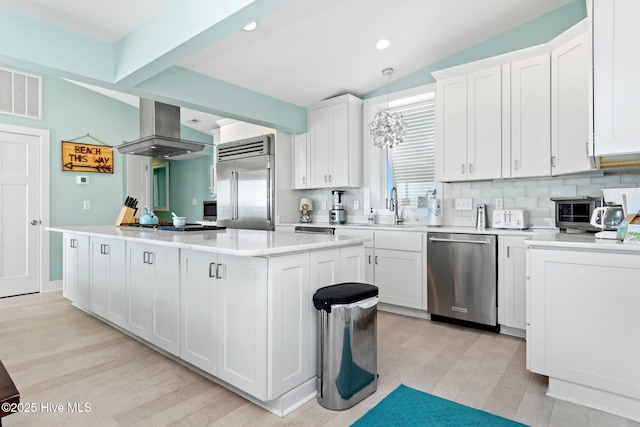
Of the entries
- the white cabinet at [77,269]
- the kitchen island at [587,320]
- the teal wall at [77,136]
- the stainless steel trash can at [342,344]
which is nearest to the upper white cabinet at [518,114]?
the kitchen island at [587,320]

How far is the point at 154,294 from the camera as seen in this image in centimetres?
249

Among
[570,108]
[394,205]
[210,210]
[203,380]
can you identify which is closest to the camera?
[203,380]

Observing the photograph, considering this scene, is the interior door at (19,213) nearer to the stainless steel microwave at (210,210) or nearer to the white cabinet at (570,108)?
the stainless steel microwave at (210,210)

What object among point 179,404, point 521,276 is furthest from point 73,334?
point 521,276

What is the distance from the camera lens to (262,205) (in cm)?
483

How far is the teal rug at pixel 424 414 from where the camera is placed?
5.80ft

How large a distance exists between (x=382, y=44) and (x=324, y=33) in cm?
65

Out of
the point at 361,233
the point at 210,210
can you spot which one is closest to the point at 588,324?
the point at 361,233

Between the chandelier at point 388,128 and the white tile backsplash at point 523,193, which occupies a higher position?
the chandelier at point 388,128

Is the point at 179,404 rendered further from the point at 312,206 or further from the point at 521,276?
the point at 312,206

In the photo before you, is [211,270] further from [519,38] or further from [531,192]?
[519,38]

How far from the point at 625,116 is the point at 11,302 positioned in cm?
608

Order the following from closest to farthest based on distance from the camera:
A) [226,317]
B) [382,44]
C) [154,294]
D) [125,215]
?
[226,317] < [154,294] < [382,44] < [125,215]

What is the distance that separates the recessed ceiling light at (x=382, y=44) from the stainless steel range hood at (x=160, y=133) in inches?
82.5
